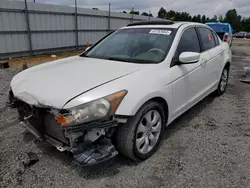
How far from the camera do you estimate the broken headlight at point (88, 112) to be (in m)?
2.03

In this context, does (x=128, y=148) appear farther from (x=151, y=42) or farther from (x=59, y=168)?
(x=151, y=42)

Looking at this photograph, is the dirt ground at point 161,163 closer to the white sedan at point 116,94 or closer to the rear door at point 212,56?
the white sedan at point 116,94

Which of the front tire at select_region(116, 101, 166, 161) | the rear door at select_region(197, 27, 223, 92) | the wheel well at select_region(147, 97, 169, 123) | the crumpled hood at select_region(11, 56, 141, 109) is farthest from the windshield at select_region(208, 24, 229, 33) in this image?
the front tire at select_region(116, 101, 166, 161)

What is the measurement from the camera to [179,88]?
3.01 m

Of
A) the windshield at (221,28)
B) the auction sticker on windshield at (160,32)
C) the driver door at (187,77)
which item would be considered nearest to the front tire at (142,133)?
the driver door at (187,77)

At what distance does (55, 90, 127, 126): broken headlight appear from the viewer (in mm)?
2027

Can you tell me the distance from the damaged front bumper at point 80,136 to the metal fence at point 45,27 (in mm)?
8825

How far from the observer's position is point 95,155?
2133 millimetres

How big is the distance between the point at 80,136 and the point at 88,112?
277mm

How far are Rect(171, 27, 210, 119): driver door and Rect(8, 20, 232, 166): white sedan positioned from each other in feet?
0.04

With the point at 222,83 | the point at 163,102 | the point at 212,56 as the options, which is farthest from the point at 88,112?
the point at 222,83

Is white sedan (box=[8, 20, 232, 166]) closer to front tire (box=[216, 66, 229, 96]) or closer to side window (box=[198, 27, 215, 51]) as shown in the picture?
side window (box=[198, 27, 215, 51])

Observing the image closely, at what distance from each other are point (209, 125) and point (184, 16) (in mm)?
71933

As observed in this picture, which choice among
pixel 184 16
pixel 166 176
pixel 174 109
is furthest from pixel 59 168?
pixel 184 16
